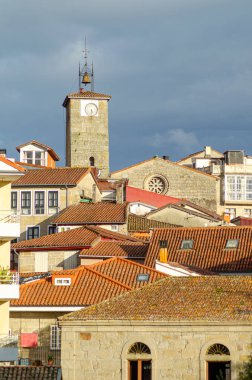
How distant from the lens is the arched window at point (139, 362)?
146 feet

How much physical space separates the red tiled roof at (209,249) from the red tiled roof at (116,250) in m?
1.53

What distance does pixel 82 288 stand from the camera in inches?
2188

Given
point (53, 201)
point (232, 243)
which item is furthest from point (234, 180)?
point (232, 243)

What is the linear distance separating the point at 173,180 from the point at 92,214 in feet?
111

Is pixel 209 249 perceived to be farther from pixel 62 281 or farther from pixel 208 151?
pixel 208 151

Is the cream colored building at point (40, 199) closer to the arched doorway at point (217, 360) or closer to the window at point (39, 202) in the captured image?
the window at point (39, 202)

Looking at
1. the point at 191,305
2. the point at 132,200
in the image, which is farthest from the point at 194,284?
the point at 132,200

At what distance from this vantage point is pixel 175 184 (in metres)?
116

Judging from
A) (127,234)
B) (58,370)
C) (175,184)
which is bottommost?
(58,370)

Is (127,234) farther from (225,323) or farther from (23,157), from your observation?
(225,323)

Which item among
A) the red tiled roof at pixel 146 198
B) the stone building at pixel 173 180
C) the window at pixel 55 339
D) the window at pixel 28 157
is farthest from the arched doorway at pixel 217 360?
the stone building at pixel 173 180

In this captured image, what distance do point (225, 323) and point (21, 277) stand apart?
2190cm

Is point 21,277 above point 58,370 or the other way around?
above

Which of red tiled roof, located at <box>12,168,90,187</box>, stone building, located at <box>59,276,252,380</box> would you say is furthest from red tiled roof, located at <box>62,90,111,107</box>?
stone building, located at <box>59,276,252,380</box>
